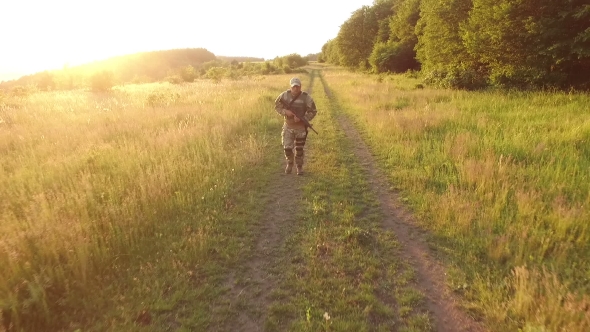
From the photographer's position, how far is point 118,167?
7602mm

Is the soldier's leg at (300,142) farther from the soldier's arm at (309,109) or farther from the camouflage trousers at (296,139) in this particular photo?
the soldier's arm at (309,109)

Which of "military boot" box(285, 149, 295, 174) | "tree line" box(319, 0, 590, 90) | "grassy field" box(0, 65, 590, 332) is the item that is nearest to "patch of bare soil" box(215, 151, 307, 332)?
"grassy field" box(0, 65, 590, 332)

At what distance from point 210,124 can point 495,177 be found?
918cm

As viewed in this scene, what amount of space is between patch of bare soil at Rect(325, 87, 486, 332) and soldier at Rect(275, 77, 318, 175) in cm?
202

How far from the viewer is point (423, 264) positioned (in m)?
4.64

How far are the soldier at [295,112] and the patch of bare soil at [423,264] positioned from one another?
79.5 inches

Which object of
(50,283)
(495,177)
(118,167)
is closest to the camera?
(50,283)

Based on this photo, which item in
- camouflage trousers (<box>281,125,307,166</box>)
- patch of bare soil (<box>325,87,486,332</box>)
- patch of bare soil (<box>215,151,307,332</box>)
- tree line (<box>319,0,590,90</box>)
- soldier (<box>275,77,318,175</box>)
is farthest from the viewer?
tree line (<box>319,0,590,90</box>)

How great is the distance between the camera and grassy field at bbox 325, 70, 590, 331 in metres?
3.74

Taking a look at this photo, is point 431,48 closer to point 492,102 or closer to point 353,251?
point 492,102

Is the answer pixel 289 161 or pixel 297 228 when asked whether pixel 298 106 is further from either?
pixel 297 228

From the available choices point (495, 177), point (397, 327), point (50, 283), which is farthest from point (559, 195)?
point (50, 283)

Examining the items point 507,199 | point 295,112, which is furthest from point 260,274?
point 507,199

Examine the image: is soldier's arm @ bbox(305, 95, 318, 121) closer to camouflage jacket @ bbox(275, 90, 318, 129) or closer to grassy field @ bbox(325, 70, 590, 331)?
camouflage jacket @ bbox(275, 90, 318, 129)
